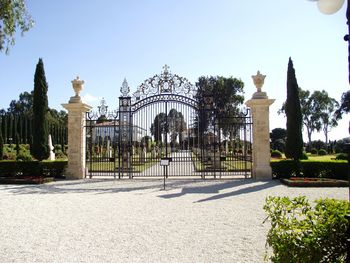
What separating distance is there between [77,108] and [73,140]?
5.21ft

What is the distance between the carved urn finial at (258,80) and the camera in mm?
15656

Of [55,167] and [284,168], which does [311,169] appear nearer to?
[284,168]

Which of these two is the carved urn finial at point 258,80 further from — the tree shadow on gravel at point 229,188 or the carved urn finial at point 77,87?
the carved urn finial at point 77,87

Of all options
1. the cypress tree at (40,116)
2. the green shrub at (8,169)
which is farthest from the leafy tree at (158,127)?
the green shrub at (8,169)

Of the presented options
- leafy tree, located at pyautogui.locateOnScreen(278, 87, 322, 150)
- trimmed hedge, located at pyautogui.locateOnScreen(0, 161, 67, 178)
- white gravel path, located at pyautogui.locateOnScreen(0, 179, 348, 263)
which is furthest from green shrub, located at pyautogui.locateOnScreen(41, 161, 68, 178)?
leafy tree, located at pyautogui.locateOnScreen(278, 87, 322, 150)

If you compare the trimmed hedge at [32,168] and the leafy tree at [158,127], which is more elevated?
the leafy tree at [158,127]

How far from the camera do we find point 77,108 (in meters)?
16.5

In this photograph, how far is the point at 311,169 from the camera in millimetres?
15055

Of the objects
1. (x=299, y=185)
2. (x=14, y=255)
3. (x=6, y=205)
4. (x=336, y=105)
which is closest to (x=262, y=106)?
(x=299, y=185)

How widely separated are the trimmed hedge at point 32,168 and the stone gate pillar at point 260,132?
30.4ft

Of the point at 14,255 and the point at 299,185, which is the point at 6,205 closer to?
the point at 14,255

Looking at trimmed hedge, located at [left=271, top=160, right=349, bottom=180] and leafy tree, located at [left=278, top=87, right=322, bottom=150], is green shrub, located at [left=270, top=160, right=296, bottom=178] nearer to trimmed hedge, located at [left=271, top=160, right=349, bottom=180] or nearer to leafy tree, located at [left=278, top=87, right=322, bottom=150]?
trimmed hedge, located at [left=271, top=160, right=349, bottom=180]

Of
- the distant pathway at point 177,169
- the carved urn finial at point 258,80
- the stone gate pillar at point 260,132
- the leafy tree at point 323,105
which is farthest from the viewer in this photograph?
the leafy tree at point 323,105

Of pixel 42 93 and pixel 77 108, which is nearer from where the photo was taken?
pixel 77 108
